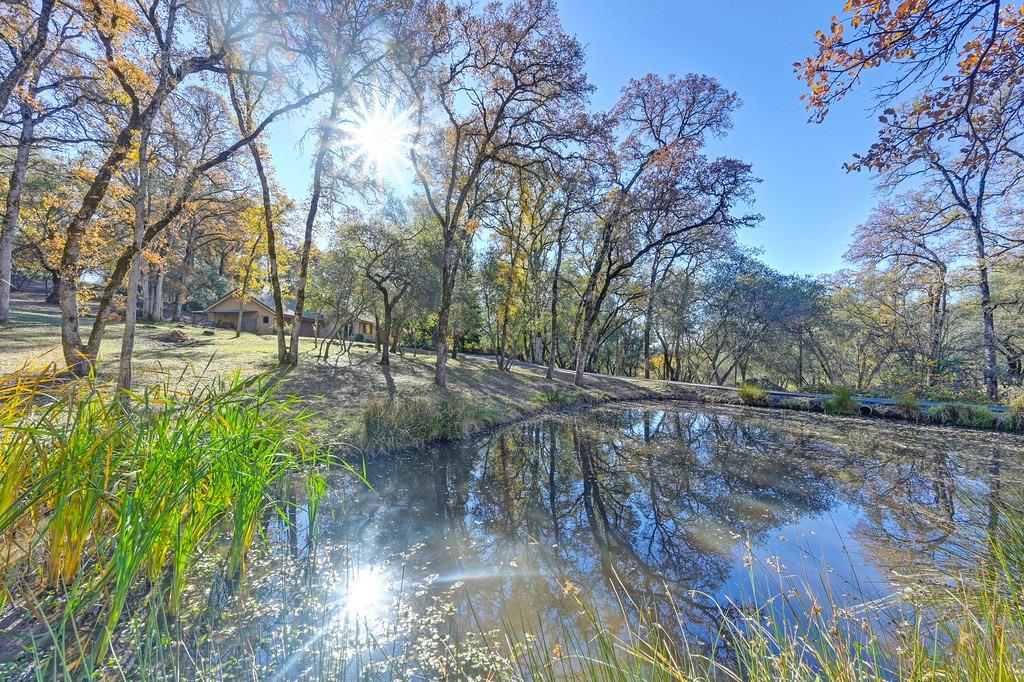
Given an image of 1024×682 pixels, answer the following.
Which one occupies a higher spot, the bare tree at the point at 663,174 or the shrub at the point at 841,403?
the bare tree at the point at 663,174

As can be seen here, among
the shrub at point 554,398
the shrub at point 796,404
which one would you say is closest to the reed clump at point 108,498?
the shrub at point 554,398

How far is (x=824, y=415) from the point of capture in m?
15.0

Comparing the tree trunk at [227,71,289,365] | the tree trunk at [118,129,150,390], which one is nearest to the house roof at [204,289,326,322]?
the tree trunk at [227,71,289,365]

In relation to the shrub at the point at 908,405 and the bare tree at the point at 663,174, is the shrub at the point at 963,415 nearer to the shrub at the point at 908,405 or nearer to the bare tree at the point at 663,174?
the shrub at the point at 908,405

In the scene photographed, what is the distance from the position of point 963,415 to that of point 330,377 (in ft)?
67.6

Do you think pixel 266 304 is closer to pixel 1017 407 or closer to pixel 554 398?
pixel 554 398

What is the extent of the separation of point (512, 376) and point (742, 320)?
618 inches

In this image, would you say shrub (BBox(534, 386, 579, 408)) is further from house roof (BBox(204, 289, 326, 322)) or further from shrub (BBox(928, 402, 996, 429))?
house roof (BBox(204, 289, 326, 322))

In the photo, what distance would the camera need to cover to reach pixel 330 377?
11648 millimetres

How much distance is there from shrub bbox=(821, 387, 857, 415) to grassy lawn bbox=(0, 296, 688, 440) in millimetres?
6646

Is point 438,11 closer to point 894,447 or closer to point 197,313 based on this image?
point 894,447

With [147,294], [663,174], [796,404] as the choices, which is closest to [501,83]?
[663,174]

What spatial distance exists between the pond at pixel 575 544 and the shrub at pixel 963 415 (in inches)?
189

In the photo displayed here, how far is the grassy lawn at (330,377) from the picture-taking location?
8.21 metres
